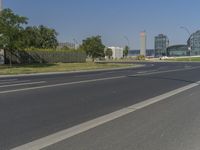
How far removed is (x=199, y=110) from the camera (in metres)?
13.1

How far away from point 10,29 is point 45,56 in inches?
711

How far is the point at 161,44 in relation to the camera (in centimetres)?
16800

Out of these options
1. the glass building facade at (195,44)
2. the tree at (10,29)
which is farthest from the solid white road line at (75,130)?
the glass building facade at (195,44)

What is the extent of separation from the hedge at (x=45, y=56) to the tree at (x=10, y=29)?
29.8ft

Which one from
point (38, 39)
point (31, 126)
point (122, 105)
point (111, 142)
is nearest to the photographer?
point (111, 142)

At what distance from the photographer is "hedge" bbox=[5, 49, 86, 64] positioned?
58969 mm

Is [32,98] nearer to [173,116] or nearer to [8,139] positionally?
[173,116]

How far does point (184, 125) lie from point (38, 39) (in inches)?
3531

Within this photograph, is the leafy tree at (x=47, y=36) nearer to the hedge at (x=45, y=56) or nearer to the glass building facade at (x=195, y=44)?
the hedge at (x=45, y=56)

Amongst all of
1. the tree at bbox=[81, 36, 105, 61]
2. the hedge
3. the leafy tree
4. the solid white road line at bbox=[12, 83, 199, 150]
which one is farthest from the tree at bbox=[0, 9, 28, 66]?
the leafy tree

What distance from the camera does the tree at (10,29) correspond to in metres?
46.5

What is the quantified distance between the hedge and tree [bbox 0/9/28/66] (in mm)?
9079

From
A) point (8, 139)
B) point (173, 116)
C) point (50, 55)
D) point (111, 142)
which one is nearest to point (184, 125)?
point (173, 116)

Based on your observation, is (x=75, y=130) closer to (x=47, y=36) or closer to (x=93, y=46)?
(x=93, y=46)
